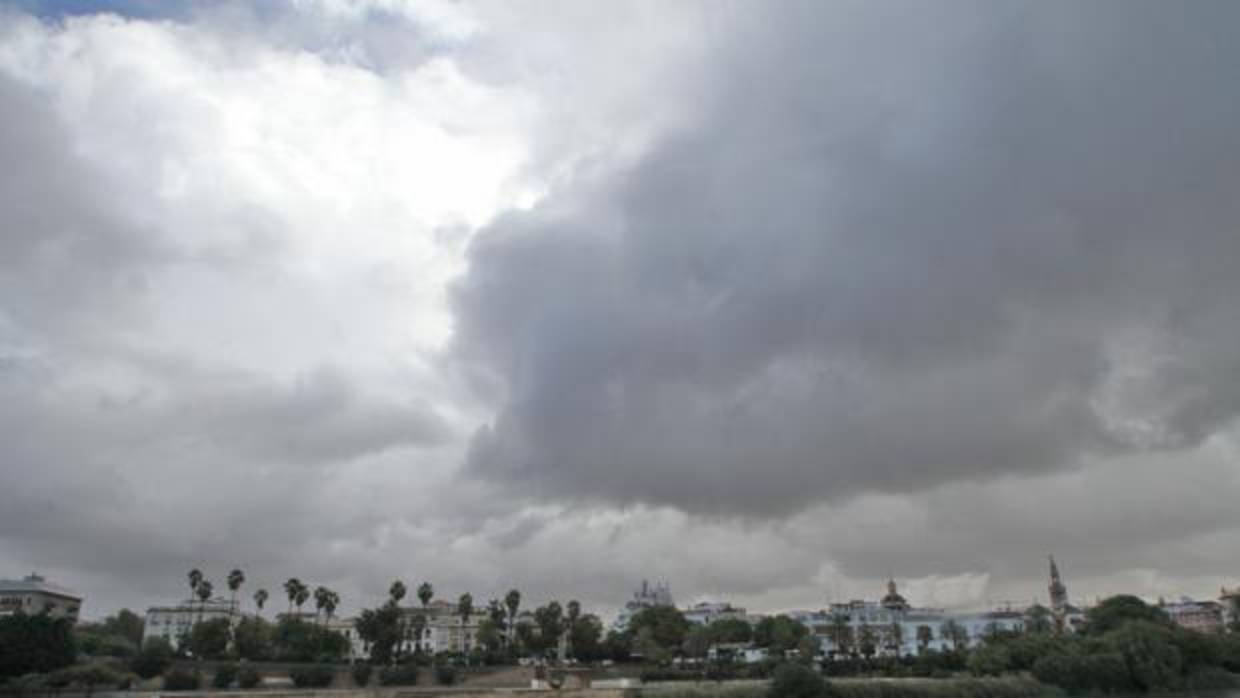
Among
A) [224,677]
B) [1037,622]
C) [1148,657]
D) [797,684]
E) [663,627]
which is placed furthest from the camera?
[1037,622]

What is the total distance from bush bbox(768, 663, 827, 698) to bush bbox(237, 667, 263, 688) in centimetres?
4942

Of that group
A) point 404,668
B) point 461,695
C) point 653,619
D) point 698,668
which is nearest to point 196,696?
point 461,695

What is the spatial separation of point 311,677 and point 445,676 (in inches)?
585

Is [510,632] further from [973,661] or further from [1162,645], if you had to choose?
[1162,645]

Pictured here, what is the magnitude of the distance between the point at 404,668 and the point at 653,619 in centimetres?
5677

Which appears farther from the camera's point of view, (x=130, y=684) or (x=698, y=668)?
(x=698, y=668)

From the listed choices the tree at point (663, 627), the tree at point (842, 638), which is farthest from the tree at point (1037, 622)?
the tree at point (663, 627)

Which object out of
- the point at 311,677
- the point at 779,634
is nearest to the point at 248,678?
the point at 311,677

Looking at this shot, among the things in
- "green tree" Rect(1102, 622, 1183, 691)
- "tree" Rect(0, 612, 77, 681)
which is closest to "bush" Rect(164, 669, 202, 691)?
"tree" Rect(0, 612, 77, 681)

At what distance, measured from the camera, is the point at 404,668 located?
101562 millimetres

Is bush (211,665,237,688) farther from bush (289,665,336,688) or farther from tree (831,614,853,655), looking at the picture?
tree (831,614,853,655)

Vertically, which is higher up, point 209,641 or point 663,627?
point 663,627

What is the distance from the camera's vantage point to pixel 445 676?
10281cm

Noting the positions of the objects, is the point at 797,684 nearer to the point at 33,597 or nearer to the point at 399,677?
the point at 399,677
